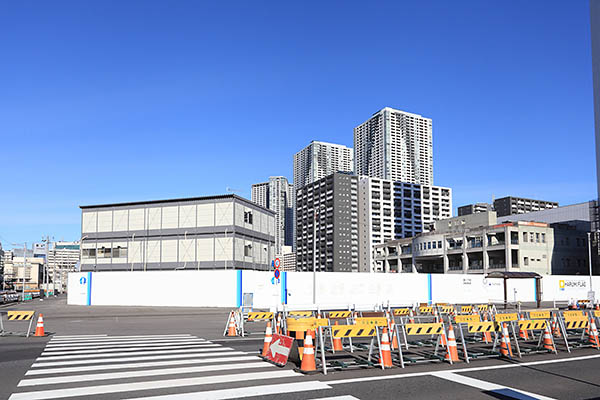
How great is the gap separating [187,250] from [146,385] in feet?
197

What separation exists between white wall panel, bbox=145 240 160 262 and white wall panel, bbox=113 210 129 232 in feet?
14.3

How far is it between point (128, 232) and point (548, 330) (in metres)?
63.8

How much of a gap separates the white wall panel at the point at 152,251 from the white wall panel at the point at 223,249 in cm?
815

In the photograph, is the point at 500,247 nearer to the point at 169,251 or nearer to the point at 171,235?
the point at 171,235

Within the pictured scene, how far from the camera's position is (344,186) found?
180250mm

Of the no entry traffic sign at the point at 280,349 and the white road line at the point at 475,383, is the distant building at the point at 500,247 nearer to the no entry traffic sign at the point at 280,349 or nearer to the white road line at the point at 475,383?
the no entry traffic sign at the point at 280,349

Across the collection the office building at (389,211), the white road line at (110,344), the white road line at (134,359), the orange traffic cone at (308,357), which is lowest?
the white road line at (110,344)

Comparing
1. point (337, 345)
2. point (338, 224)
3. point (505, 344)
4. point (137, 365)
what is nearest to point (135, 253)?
point (337, 345)

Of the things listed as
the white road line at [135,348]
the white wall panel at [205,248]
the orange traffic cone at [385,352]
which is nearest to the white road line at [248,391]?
the orange traffic cone at [385,352]

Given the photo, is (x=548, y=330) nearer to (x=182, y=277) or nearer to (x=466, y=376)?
(x=466, y=376)

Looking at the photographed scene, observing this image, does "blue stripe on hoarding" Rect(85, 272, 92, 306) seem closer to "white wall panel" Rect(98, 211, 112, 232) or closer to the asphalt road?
"white wall panel" Rect(98, 211, 112, 232)

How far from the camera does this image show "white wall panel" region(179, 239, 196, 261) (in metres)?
68.1

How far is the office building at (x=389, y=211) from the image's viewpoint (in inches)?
7087

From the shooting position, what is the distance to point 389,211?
182750mm
